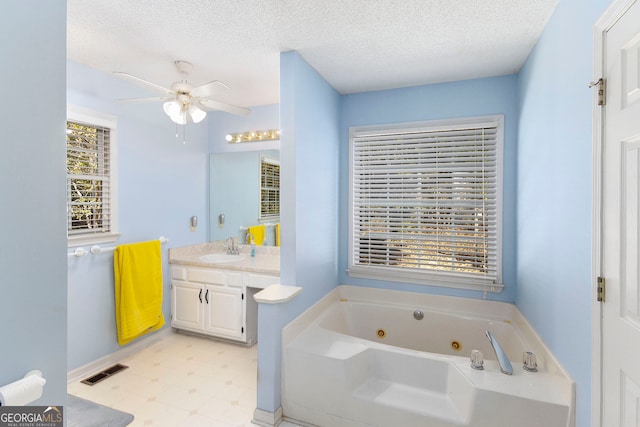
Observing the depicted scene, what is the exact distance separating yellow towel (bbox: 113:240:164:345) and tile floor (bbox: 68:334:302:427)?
0.93ft

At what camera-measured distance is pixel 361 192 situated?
10.3 ft

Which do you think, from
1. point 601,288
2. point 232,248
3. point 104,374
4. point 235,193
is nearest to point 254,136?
point 235,193

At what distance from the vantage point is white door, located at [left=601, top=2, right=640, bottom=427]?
1085 mm

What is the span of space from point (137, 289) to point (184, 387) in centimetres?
104

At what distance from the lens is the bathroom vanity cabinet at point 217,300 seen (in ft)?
10.1

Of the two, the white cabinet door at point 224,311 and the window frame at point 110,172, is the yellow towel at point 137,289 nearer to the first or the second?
the window frame at point 110,172

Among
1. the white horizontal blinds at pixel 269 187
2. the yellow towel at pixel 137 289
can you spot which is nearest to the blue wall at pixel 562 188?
the white horizontal blinds at pixel 269 187

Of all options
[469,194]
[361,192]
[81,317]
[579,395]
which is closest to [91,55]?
[81,317]

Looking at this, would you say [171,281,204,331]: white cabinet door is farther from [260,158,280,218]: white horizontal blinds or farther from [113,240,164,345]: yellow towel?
[260,158,280,218]: white horizontal blinds

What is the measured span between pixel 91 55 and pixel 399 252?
3012mm

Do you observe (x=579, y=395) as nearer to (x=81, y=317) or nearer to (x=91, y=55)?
(x=81, y=317)

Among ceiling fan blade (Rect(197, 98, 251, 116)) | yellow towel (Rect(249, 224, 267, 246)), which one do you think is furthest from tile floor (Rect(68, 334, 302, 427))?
ceiling fan blade (Rect(197, 98, 251, 116))

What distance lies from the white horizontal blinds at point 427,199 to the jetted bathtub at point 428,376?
0.45m

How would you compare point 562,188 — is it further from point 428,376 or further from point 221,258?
point 221,258
